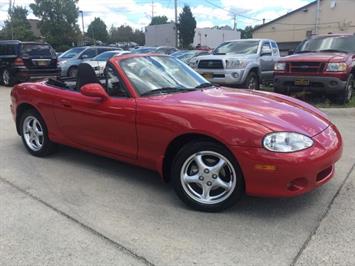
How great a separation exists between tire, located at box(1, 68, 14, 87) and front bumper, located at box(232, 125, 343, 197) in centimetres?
1471

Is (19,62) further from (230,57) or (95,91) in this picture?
(95,91)

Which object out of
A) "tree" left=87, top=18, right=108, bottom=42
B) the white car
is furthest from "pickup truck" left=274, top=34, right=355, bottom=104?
"tree" left=87, top=18, right=108, bottom=42

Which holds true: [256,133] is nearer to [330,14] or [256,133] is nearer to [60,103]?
[60,103]

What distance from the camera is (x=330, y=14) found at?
46594 millimetres

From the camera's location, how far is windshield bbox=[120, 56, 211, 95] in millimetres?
4602

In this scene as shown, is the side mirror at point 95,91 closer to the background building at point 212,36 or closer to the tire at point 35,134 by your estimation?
the tire at point 35,134

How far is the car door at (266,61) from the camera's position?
12930 millimetres

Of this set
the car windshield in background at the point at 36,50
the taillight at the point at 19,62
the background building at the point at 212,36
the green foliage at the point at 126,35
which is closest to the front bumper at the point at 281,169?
the taillight at the point at 19,62

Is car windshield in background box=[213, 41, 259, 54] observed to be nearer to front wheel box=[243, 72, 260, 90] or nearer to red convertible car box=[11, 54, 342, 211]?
front wheel box=[243, 72, 260, 90]

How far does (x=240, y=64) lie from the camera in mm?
11766

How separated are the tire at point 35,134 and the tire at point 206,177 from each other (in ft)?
7.77

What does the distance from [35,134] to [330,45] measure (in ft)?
26.7

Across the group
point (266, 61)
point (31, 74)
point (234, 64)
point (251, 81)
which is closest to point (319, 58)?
point (234, 64)

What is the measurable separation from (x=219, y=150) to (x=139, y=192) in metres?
1.16
